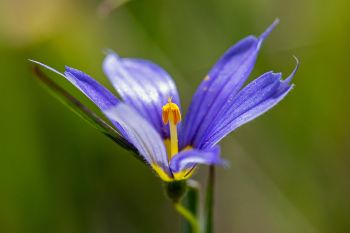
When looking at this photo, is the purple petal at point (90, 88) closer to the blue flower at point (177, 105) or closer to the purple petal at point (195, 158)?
the blue flower at point (177, 105)

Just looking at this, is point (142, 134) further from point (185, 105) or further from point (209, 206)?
point (185, 105)

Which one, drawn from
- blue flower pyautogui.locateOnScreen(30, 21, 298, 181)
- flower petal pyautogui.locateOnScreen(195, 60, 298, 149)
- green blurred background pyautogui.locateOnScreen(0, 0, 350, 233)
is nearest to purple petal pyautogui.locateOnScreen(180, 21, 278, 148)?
blue flower pyautogui.locateOnScreen(30, 21, 298, 181)

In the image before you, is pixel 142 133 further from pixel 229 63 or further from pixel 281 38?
pixel 281 38

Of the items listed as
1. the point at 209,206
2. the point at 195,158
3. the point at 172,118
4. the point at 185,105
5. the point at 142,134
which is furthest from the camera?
the point at 185,105

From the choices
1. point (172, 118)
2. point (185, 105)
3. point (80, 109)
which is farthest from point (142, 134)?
point (185, 105)

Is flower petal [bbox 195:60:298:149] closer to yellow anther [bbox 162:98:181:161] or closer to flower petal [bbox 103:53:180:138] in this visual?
yellow anther [bbox 162:98:181:161]

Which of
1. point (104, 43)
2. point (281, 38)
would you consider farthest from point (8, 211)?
point (281, 38)
